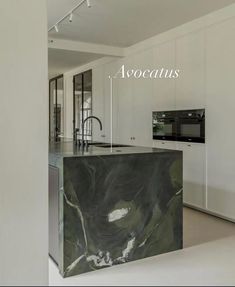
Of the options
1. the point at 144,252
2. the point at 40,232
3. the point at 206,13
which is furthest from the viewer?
the point at 206,13

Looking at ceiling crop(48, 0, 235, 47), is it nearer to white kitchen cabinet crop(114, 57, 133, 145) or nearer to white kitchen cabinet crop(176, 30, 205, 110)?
white kitchen cabinet crop(176, 30, 205, 110)

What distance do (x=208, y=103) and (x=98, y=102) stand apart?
3.12 meters

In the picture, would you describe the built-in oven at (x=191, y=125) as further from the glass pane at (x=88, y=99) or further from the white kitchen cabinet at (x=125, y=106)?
the glass pane at (x=88, y=99)

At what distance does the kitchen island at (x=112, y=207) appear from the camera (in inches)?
95.4

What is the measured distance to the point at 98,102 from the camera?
22.2ft

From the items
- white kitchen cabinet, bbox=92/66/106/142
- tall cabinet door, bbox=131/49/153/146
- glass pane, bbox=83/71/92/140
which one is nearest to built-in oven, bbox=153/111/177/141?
tall cabinet door, bbox=131/49/153/146

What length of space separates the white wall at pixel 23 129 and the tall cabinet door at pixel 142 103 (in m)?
4.04

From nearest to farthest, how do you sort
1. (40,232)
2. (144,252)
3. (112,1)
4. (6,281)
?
1. (6,281)
2. (40,232)
3. (144,252)
4. (112,1)

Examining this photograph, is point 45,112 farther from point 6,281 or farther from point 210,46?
point 210,46

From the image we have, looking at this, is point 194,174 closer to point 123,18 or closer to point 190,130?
point 190,130

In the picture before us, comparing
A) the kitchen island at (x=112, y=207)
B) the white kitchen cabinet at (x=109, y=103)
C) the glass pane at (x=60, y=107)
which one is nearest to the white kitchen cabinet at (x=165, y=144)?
the white kitchen cabinet at (x=109, y=103)

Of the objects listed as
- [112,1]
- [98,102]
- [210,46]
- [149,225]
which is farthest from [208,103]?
[98,102]

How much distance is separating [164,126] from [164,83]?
66cm

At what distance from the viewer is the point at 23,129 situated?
127 centimetres
